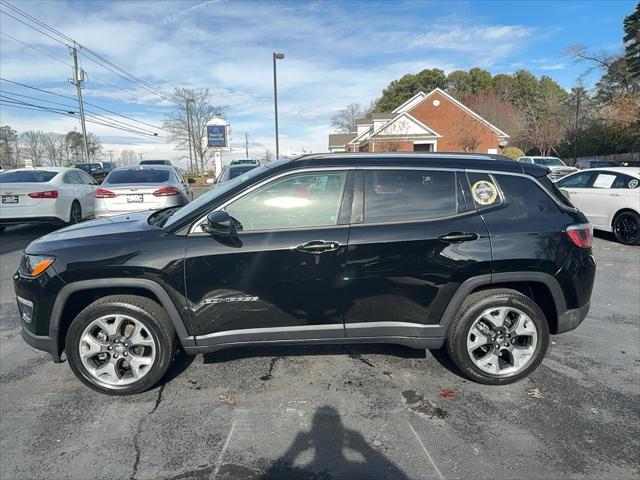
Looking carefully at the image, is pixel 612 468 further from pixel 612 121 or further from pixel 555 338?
pixel 612 121

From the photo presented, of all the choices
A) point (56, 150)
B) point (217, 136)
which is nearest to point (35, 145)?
point (56, 150)

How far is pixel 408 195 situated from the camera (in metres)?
3.30

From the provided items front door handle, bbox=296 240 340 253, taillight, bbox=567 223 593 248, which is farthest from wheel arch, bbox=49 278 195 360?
taillight, bbox=567 223 593 248

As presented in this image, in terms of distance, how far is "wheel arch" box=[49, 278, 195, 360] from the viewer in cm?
304

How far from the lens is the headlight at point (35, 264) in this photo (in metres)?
3.08

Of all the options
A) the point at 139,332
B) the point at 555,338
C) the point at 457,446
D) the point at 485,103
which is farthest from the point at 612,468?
the point at 485,103

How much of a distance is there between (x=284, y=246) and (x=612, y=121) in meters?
31.2

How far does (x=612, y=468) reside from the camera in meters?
2.47

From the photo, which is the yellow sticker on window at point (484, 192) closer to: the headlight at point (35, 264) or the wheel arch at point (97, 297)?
the wheel arch at point (97, 297)

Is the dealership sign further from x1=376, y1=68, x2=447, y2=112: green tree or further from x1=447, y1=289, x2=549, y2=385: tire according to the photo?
x1=376, y1=68, x2=447, y2=112: green tree

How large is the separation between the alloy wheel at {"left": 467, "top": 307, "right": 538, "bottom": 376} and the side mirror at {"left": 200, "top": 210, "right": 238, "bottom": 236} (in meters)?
2.04

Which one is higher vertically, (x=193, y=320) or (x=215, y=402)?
(x=193, y=320)

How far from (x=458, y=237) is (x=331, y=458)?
5.91ft

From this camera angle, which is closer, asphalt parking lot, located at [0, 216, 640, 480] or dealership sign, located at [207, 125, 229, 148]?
asphalt parking lot, located at [0, 216, 640, 480]
